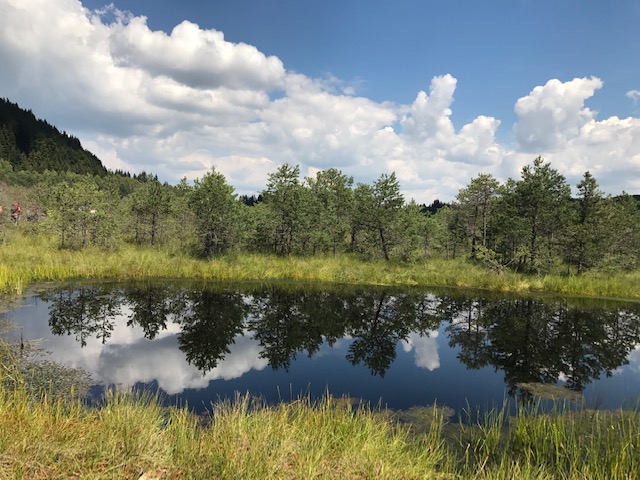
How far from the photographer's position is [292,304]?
2008cm

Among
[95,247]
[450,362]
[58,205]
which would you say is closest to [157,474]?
[450,362]

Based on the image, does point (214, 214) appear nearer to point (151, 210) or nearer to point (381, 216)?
point (151, 210)

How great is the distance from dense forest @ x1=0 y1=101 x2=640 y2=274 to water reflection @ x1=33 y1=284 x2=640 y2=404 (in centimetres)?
800

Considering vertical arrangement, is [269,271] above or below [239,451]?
above

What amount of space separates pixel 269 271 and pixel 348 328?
11.4 metres

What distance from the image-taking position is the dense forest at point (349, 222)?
1120 inches

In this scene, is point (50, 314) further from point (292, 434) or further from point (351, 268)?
point (351, 268)

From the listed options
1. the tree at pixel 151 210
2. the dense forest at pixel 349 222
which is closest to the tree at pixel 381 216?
the dense forest at pixel 349 222

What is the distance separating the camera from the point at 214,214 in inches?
1134

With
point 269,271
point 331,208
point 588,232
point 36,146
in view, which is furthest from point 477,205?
point 36,146

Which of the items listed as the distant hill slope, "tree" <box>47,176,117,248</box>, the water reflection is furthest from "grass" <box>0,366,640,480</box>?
the distant hill slope

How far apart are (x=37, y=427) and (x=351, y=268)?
81.4 feet

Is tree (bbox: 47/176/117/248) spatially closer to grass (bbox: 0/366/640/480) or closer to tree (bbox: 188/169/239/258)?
tree (bbox: 188/169/239/258)

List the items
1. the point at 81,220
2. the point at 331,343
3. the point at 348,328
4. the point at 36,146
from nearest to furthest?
the point at 331,343
the point at 348,328
the point at 81,220
the point at 36,146
